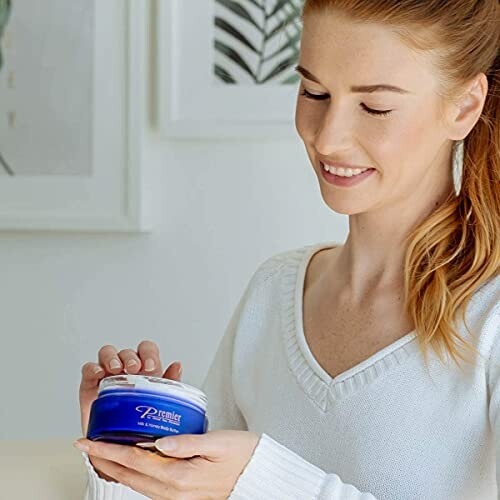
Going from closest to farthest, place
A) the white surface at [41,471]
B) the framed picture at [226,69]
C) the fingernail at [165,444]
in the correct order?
the fingernail at [165,444] → the white surface at [41,471] → the framed picture at [226,69]

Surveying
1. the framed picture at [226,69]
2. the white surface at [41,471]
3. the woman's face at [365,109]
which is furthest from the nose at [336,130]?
the framed picture at [226,69]

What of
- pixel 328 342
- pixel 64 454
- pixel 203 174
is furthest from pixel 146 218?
pixel 328 342

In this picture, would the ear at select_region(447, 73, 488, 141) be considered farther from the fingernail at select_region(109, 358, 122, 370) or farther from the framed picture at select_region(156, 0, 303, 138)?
the framed picture at select_region(156, 0, 303, 138)

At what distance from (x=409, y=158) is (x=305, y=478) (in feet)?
1.19

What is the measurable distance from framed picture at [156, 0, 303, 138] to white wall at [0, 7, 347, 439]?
0.13ft

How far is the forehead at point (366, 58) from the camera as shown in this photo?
1132mm

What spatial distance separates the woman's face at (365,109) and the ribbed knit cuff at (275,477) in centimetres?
29

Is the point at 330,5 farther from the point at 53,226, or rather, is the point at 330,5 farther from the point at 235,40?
the point at 53,226

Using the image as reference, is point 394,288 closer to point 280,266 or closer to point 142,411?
point 280,266

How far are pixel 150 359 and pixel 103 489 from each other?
15 cm

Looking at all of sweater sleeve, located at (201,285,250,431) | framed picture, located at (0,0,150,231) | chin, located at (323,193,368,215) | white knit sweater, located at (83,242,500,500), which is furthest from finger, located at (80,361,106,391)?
framed picture, located at (0,0,150,231)

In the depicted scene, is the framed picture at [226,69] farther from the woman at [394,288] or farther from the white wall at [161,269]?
the woman at [394,288]

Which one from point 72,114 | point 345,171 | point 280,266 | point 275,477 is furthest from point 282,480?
point 72,114

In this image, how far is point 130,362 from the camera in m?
1.22
